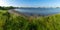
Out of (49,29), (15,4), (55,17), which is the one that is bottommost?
(49,29)

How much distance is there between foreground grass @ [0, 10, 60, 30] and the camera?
1.30 metres

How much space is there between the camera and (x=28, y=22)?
1.32 metres

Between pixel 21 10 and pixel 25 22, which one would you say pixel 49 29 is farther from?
pixel 21 10

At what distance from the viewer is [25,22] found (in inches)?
51.9

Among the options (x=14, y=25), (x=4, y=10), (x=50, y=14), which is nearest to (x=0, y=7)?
(x=4, y=10)

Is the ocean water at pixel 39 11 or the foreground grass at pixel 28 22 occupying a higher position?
the ocean water at pixel 39 11

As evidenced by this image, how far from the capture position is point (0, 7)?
1.45m

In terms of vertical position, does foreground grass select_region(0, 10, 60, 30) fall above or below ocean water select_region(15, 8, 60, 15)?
below

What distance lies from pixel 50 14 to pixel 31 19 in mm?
224

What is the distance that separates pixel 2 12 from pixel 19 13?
0.19 meters

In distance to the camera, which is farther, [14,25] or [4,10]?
[4,10]

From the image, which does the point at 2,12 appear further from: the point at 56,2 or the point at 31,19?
the point at 56,2

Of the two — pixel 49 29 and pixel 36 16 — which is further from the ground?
pixel 36 16

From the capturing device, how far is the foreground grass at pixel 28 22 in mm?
1296
